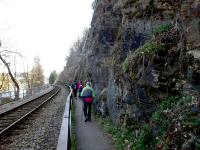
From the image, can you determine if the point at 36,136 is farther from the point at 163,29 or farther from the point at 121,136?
the point at 163,29

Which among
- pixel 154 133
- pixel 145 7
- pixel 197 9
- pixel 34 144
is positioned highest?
pixel 145 7

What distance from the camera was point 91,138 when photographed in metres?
12.0

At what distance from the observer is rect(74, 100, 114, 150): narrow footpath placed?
10.6 m

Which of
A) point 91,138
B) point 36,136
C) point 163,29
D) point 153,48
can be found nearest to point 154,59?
point 153,48

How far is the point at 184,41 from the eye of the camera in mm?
9164

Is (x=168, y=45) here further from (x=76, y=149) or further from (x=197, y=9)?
(x=76, y=149)

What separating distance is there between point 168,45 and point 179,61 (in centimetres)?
111

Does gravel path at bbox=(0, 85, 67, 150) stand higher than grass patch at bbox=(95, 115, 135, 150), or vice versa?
grass patch at bbox=(95, 115, 135, 150)

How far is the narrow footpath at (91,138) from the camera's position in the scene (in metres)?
10.6

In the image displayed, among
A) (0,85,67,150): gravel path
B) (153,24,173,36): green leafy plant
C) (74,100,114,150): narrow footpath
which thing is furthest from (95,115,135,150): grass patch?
(153,24,173,36): green leafy plant

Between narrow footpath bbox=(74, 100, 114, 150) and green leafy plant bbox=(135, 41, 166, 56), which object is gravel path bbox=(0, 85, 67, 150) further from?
green leafy plant bbox=(135, 41, 166, 56)

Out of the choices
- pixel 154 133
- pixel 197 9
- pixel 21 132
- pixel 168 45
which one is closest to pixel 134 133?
pixel 154 133

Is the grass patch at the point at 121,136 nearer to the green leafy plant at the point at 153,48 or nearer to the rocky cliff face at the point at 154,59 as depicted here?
the rocky cliff face at the point at 154,59

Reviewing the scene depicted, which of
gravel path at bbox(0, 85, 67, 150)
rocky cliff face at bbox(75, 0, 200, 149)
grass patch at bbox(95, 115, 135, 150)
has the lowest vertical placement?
gravel path at bbox(0, 85, 67, 150)
